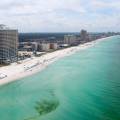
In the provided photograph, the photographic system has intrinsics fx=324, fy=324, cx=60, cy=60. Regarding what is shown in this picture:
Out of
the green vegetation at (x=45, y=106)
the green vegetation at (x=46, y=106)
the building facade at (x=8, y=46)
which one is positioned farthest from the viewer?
the building facade at (x=8, y=46)

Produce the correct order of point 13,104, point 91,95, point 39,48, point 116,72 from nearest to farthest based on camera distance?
1. point 13,104
2. point 91,95
3. point 116,72
4. point 39,48

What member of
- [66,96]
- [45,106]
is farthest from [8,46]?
[45,106]

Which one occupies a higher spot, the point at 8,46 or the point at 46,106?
the point at 8,46

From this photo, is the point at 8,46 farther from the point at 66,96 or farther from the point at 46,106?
the point at 46,106

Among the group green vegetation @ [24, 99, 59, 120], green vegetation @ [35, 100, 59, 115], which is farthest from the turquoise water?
green vegetation @ [35, 100, 59, 115]

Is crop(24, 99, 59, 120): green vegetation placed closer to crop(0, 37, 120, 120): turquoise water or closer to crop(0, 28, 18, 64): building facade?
crop(0, 37, 120, 120): turquoise water

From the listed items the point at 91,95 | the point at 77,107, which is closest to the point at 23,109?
the point at 77,107

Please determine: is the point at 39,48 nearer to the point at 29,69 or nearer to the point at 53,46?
the point at 53,46

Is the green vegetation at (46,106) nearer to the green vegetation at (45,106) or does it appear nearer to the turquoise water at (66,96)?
the green vegetation at (45,106)

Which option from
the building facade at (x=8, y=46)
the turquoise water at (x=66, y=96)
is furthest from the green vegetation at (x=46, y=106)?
the building facade at (x=8, y=46)
